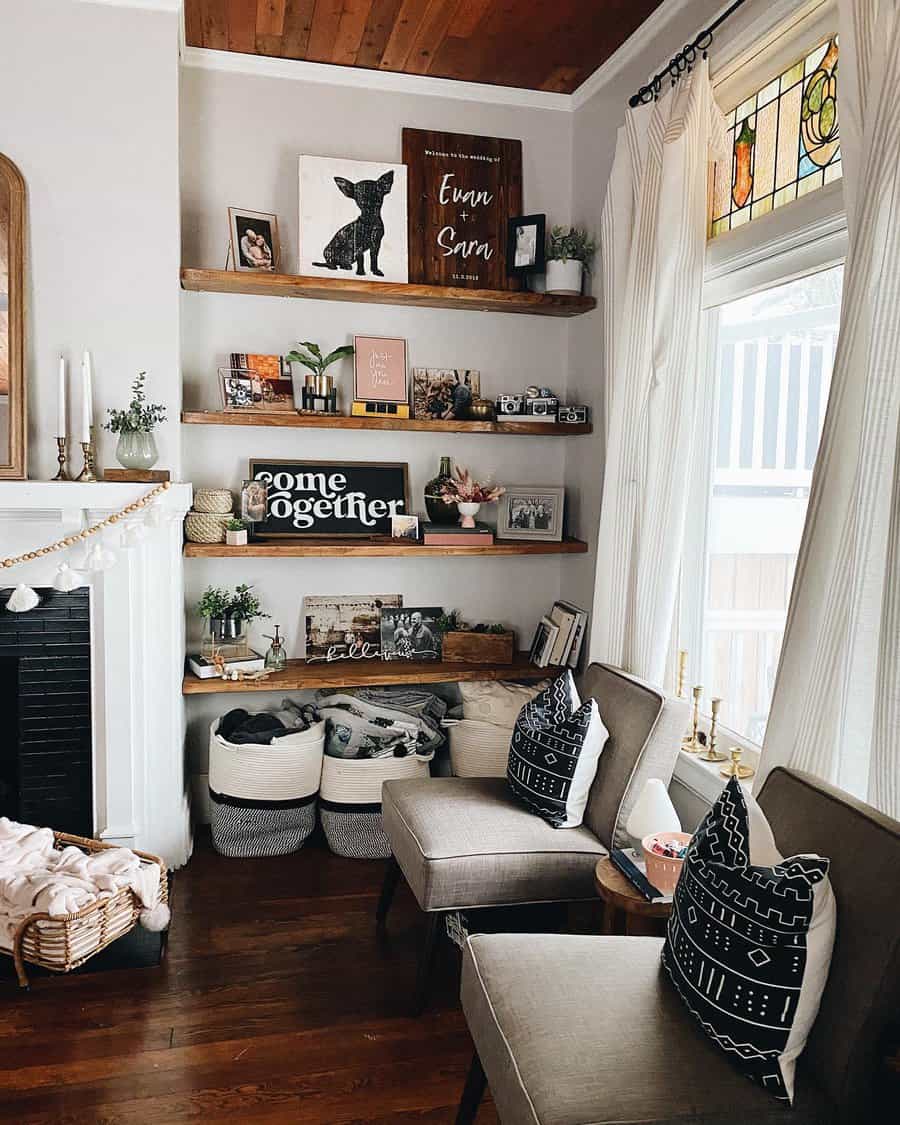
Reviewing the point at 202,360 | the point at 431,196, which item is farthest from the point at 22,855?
the point at 431,196

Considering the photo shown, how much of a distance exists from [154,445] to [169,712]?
0.86 m

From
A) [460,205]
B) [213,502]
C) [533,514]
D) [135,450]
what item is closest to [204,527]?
[213,502]

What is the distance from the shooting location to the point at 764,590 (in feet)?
8.34

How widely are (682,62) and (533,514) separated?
62.4 inches

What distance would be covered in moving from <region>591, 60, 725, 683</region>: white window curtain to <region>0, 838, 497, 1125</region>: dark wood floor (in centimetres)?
112

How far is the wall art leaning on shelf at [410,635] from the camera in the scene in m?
3.61

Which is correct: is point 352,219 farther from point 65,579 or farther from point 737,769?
point 737,769

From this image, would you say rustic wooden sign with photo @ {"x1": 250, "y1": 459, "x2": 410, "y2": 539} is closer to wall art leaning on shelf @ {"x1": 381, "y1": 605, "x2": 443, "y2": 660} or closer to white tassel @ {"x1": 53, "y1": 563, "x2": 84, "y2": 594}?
wall art leaning on shelf @ {"x1": 381, "y1": 605, "x2": 443, "y2": 660}

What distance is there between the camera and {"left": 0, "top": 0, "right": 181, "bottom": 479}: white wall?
2.80m

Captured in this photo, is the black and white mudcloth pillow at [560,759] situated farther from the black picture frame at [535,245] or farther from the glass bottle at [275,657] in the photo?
the black picture frame at [535,245]

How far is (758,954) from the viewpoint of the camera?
1.44 meters

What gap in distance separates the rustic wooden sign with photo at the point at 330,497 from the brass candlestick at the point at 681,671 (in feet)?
4.04

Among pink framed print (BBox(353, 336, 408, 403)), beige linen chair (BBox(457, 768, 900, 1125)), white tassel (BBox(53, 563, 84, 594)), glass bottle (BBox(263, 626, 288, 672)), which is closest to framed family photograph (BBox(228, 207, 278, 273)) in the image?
pink framed print (BBox(353, 336, 408, 403))

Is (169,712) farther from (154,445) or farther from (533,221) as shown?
(533,221)
